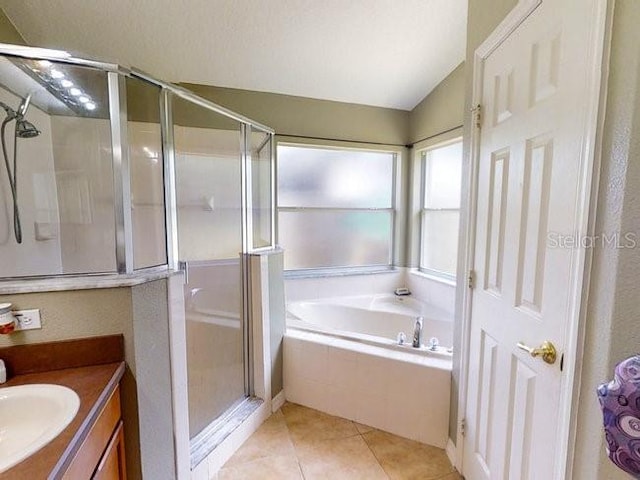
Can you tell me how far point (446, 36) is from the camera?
2252mm

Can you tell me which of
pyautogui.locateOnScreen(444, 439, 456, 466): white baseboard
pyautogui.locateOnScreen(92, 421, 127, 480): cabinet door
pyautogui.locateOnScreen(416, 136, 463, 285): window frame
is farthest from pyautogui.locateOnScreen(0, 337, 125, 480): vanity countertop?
Result: pyautogui.locateOnScreen(416, 136, 463, 285): window frame

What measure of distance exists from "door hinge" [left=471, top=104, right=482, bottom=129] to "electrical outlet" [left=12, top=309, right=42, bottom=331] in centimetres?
194

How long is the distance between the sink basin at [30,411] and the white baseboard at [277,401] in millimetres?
1424

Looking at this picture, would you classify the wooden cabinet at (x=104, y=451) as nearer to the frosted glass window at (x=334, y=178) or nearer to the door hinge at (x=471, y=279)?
the door hinge at (x=471, y=279)

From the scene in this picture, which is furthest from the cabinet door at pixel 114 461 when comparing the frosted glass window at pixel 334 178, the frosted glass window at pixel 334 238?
the frosted glass window at pixel 334 178

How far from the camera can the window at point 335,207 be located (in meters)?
3.04

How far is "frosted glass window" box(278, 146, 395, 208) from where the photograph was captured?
3008 mm

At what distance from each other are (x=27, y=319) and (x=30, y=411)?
0.31m

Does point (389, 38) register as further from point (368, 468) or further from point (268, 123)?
point (368, 468)

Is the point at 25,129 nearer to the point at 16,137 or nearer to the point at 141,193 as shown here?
the point at 16,137

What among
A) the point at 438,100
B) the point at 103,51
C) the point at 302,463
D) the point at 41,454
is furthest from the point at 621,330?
the point at 103,51

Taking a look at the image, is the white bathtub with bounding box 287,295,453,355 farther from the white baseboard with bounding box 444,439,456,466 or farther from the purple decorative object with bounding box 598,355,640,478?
the purple decorative object with bounding box 598,355,640,478
